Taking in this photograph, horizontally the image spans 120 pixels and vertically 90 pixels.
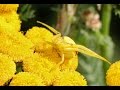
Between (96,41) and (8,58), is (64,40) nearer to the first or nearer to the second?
(8,58)

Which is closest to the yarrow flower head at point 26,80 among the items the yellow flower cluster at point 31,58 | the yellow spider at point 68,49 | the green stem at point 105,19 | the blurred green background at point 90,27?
the yellow flower cluster at point 31,58

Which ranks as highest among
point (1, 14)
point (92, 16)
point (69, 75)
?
point (92, 16)

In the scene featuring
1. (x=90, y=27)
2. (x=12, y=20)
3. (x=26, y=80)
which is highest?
(x=90, y=27)

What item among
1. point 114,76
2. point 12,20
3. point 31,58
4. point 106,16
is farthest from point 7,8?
point 106,16

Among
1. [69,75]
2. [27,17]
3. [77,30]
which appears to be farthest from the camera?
[77,30]

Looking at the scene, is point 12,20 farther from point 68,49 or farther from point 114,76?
point 114,76

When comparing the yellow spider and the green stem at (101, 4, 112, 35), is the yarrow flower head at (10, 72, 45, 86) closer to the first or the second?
the yellow spider

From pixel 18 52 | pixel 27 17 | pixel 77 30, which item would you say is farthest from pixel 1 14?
pixel 77 30
